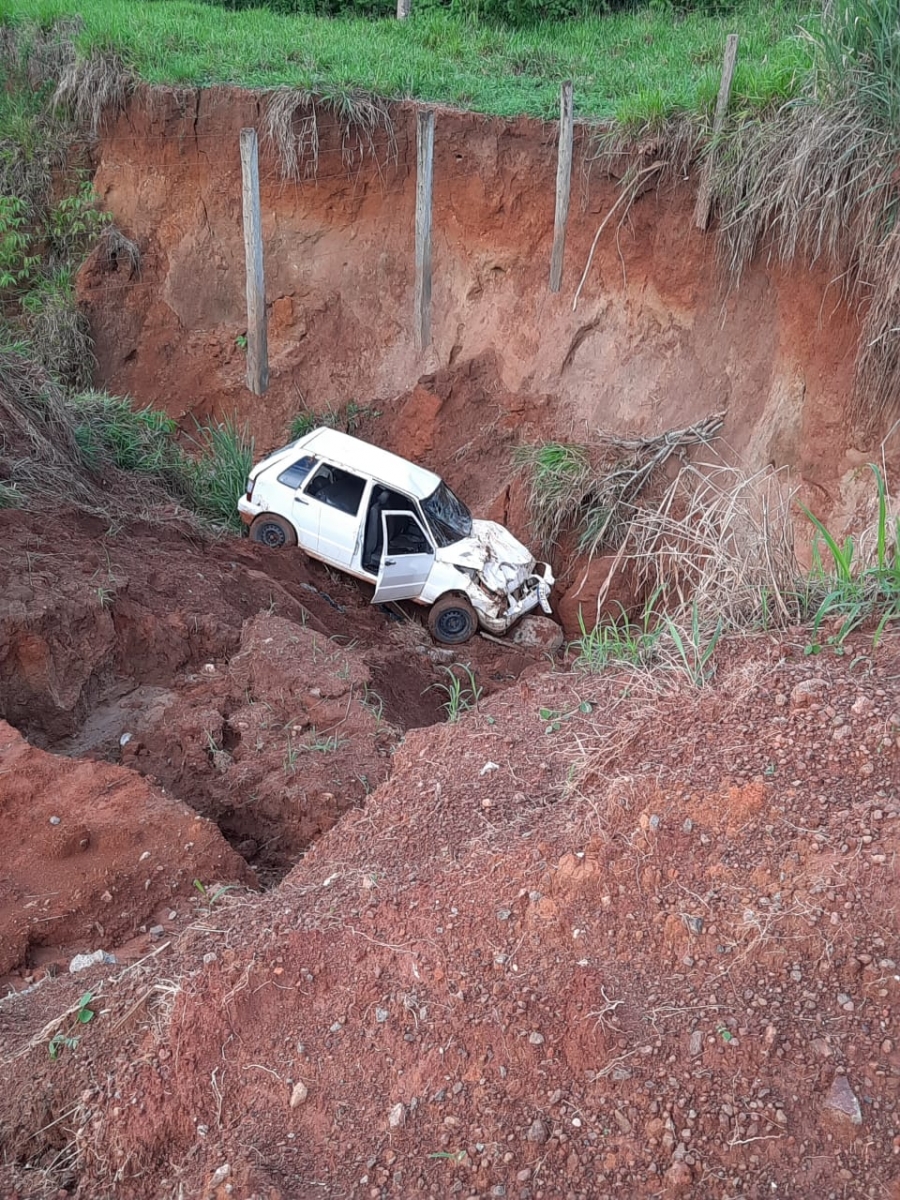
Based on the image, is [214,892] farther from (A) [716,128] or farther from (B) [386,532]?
(A) [716,128]

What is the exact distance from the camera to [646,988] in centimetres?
264

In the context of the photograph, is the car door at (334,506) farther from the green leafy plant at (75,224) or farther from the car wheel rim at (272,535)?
the green leafy plant at (75,224)

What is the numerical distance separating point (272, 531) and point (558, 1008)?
7.36m

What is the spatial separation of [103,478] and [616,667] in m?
6.40

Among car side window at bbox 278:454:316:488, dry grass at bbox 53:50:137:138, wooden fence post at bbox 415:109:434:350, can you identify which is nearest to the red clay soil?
car side window at bbox 278:454:316:488

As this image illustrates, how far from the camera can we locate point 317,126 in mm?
11391

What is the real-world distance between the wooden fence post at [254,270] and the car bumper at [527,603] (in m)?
4.33

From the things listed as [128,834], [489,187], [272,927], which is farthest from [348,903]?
[489,187]

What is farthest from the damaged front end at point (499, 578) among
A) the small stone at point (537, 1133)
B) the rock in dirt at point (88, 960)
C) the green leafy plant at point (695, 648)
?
the small stone at point (537, 1133)

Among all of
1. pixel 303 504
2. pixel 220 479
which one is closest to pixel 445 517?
pixel 303 504

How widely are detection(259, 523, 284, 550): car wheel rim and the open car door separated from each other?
1075 mm

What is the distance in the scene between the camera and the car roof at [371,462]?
905 cm

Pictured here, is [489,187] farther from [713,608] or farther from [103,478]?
[713,608]

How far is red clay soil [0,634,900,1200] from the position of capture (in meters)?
2.34
